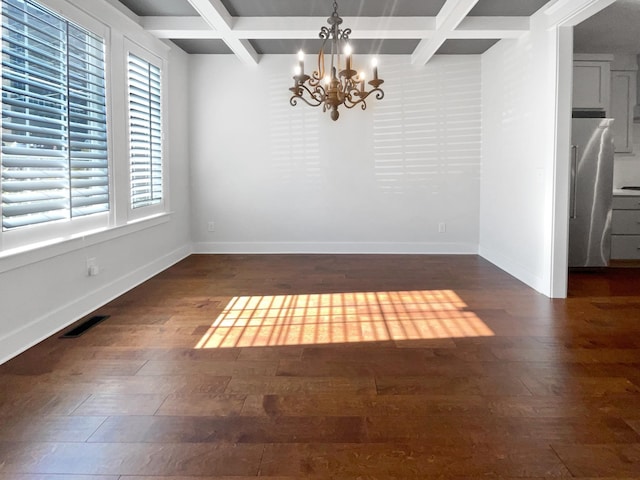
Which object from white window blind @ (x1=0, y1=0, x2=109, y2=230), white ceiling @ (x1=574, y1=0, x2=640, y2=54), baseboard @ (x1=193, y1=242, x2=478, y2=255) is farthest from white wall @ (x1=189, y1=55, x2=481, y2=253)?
white window blind @ (x1=0, y1=0, x2=109, y2=230)

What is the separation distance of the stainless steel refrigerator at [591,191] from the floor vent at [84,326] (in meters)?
4.74

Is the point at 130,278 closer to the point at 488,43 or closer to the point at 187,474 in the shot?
the point at 187,474

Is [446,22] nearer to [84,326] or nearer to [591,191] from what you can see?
[591,191]

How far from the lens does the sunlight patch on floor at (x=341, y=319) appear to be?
353 centimetres

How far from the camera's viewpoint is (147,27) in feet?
16.9

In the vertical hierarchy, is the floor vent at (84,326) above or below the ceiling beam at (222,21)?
below

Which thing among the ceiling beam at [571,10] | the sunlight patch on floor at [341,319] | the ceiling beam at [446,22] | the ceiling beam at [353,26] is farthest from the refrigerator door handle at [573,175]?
the sunlight patch on floor at [341,319]

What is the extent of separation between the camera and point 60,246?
11.9 ft

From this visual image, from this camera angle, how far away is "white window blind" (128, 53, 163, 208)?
4.96 m

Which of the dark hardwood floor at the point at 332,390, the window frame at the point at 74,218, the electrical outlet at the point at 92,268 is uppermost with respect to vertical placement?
the window frame at the point at 74,218

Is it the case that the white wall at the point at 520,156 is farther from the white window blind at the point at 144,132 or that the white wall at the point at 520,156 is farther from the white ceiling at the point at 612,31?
the white window blind at the point at 144,132

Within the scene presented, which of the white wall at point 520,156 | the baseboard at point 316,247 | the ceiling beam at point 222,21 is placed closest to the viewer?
the ceiling beam at point 222,21

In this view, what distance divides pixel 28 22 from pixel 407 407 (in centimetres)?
313

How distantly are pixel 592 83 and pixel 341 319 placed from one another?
13.4ft
